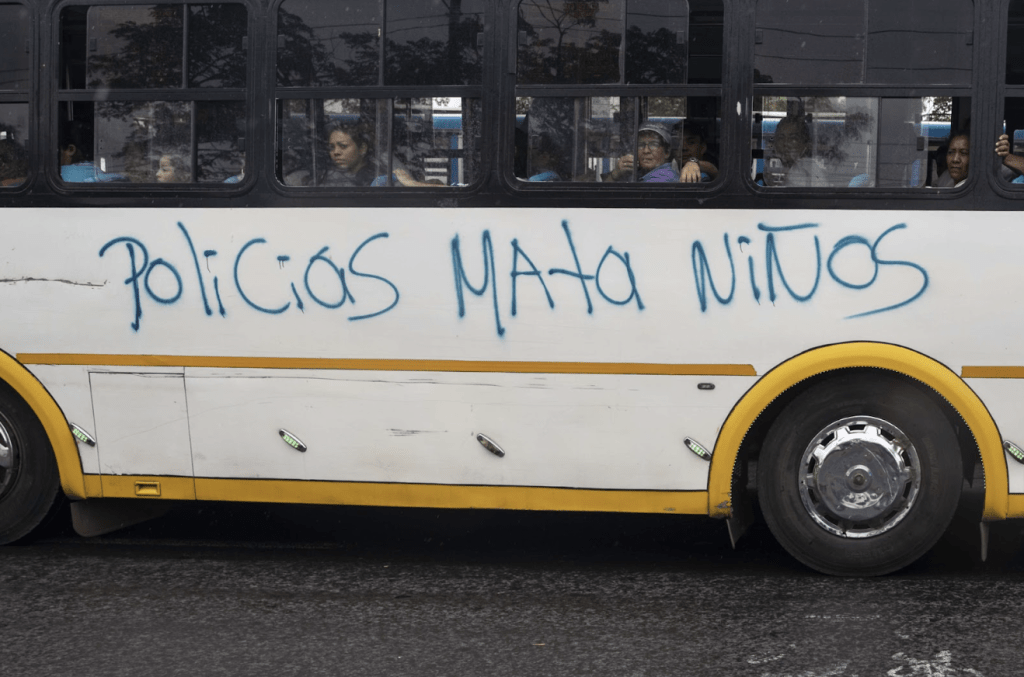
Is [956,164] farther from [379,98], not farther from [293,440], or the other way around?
[293,440]

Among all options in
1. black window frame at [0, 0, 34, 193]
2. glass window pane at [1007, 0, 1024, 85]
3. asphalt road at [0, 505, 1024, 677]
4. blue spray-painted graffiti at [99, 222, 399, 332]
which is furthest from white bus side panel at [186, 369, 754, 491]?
glass window pane at [1007, 0, 1024, 85]

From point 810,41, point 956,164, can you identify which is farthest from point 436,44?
point 956,164

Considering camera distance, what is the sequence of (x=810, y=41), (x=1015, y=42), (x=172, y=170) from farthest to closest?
(x=172, y=170), (x=810, y=41), (x=1015, y=42)

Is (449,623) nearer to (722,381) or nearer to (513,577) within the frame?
(513,577)

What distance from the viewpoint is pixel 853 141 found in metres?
6.10

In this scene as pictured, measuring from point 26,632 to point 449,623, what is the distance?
1730mm

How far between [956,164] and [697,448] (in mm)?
1777

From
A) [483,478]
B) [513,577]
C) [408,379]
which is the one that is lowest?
[513,577]

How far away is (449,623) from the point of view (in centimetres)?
547

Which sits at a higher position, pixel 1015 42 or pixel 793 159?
pixel 1015 42

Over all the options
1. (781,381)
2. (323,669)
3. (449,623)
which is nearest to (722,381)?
(781,381)

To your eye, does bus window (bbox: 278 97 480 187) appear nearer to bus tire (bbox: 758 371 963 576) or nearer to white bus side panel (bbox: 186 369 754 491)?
white bus side panel (bbox: 186 369 754 491)

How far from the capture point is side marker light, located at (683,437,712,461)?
6219mm

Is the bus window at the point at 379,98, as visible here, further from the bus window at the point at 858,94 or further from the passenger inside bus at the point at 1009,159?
the passenger inside bus at the point at 1009,159
